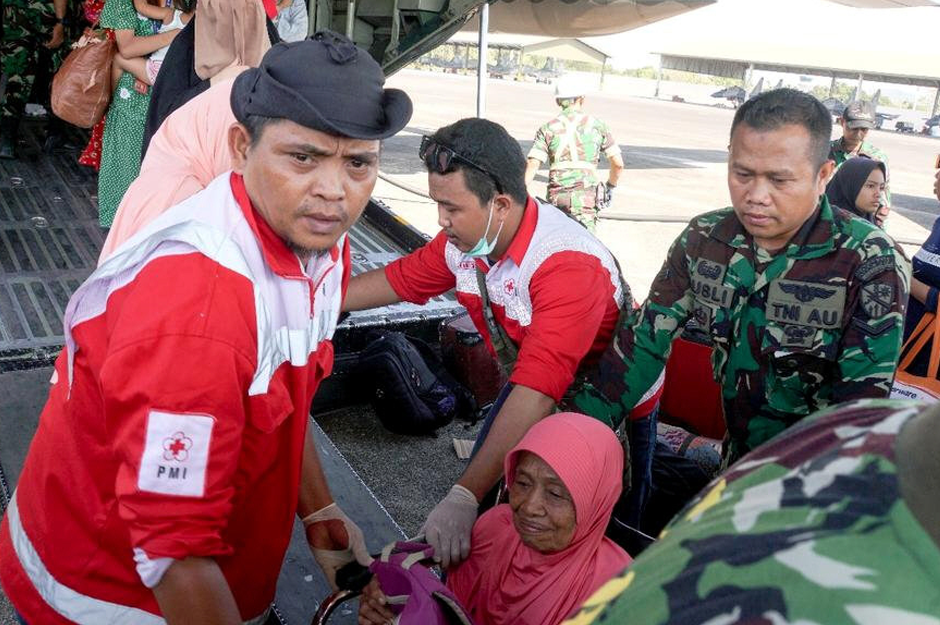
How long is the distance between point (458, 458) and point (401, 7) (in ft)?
13.5

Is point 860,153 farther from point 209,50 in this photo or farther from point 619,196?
Result: point 619,196

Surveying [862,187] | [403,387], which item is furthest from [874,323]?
[862,187]

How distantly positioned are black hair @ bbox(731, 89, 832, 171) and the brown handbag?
3.55 m

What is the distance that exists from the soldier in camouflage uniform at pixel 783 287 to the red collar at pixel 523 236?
44cm

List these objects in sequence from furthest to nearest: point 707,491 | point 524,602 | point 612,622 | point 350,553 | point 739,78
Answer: point 739,78
point 524,602
point 350,553
point 707,491
point 612,622

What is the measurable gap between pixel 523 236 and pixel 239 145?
48.6 inches

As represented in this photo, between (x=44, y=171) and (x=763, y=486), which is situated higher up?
(x=763, y=486)

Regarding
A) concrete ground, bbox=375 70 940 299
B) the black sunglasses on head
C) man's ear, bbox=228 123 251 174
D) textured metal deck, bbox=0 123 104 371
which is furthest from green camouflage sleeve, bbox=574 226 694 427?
concrete ground, bbox=375 70 940 299

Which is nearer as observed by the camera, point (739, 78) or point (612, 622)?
point (612, 622)

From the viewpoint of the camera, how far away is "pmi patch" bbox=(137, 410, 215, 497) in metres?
1.21

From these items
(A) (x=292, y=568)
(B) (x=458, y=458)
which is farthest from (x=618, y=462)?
(B) (x=458, y=458)

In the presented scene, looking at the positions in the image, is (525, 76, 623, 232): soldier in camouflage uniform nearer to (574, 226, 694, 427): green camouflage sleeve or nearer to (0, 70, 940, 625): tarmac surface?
(0, 70, 940, 625): tarmac surface

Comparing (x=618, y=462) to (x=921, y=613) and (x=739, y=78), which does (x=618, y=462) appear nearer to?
(x=921, y=613)

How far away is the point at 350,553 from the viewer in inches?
77.9
